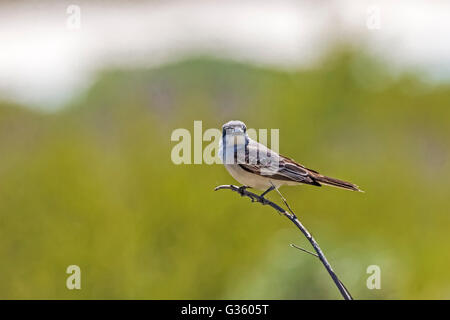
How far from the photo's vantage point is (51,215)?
23.0 feet

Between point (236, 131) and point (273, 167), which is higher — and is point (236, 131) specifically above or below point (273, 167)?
above

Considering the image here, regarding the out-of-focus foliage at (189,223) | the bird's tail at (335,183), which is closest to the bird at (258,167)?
the bird's tail at (335,183)

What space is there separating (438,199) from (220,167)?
3.39 m

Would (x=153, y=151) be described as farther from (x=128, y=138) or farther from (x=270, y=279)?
(x=270, y=279)

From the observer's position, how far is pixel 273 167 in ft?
11.5

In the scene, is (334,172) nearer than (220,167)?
No

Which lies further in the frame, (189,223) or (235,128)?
(189,223)

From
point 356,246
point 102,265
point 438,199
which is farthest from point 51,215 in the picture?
point 438,199

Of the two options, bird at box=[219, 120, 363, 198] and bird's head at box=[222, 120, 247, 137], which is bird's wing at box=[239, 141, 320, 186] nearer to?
bird at box=[219, 120, 363, 198]

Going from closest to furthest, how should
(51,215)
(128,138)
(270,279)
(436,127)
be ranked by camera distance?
(270,279), (51,215), (128,138), (436,127)

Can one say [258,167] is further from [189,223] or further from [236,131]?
[189,223]

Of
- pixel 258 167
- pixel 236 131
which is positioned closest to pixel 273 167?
pixel 258 167

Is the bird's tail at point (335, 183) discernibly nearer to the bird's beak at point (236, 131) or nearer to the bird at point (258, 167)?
the bird at point (258, 167)

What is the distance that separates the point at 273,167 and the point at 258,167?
78 mm
